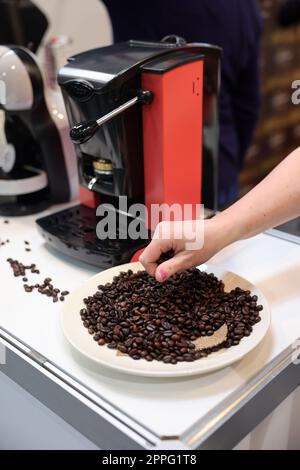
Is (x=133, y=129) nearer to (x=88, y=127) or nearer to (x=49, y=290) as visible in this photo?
(x=88, y=127)

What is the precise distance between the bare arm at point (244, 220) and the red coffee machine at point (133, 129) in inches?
7.4

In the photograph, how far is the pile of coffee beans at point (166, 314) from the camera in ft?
2.85

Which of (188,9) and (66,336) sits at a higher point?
(188,9)

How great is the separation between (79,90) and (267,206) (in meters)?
0.45

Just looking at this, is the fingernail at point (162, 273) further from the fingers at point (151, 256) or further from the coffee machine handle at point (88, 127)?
the coffee machine handle at point (88, 127)

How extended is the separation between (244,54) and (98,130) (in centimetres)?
101

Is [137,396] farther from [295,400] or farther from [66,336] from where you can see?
[295,400]

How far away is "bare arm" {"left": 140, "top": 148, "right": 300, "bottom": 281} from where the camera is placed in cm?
99

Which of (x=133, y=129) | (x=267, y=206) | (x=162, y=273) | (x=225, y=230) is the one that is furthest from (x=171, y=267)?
(x=133, y=129)

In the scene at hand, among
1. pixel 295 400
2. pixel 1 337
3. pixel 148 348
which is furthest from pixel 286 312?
pixel 1 337

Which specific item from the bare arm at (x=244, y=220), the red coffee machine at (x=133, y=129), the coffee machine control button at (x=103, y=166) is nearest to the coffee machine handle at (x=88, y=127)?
the red coffee machine at (x=133, y=129)

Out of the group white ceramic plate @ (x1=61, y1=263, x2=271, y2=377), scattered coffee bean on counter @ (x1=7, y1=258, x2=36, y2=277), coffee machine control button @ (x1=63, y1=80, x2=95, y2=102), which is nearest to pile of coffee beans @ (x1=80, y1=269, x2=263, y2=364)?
white ceramic plate @ (x1=61, y1=263, x2=271, y2=377)

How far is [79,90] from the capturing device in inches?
44.4

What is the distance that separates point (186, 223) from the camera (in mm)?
997
